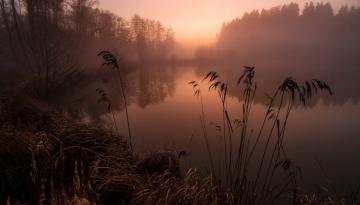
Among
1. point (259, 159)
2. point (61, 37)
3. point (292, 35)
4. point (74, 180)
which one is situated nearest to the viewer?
point (74, 180)

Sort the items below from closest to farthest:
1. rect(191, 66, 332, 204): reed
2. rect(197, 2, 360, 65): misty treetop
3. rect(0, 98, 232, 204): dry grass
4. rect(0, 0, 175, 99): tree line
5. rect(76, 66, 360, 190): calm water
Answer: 1. rect(0, 98, 232, 204): dry grass
2. rect(191, 66, 332, 204): reed
3. rect(76, 66, 360, 190): calm water
4. rect(0, 0, 175, 99): tree line
5. rect(197, 2, 360, 65): misty treetop

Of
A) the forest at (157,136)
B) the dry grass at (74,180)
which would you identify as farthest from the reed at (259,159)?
the dry grass at (74,180)

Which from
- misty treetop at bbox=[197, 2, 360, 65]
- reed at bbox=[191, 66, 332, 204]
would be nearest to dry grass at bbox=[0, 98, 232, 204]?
reed at bbox=[191, 66, 332, 204]

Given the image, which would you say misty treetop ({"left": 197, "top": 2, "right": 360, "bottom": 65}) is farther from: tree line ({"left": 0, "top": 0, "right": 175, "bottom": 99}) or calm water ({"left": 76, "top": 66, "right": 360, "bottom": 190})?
calm water ({"left": 76, "top": 66, "right": 360, "bottom": 190})

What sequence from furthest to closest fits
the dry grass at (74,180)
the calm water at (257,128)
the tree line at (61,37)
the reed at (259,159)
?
1. the tree line at (61,37)
2. the calm water at (257,128)
3. the reed at (259,159)
4. the dry grass at (74,180)

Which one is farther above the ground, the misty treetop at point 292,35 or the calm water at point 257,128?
the misty treetop at point 292,35

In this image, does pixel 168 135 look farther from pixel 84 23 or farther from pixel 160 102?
pixel 84 23

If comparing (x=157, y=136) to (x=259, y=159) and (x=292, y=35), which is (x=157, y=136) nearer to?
(x=259, y=159)

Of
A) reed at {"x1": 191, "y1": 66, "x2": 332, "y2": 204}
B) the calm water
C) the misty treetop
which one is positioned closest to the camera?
reed at {"x1": 191, "y1": 66, "x2": 332, "y2": 204}

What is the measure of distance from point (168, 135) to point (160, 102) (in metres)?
6.19

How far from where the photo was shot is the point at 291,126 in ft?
34.9

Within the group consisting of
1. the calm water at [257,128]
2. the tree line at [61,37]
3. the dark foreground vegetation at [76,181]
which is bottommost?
the calm water at [257,128]

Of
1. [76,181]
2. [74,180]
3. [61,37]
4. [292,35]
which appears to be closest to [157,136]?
[76,181]

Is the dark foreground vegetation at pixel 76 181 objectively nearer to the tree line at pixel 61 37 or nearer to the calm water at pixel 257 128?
the calm water at pixel 257 128
